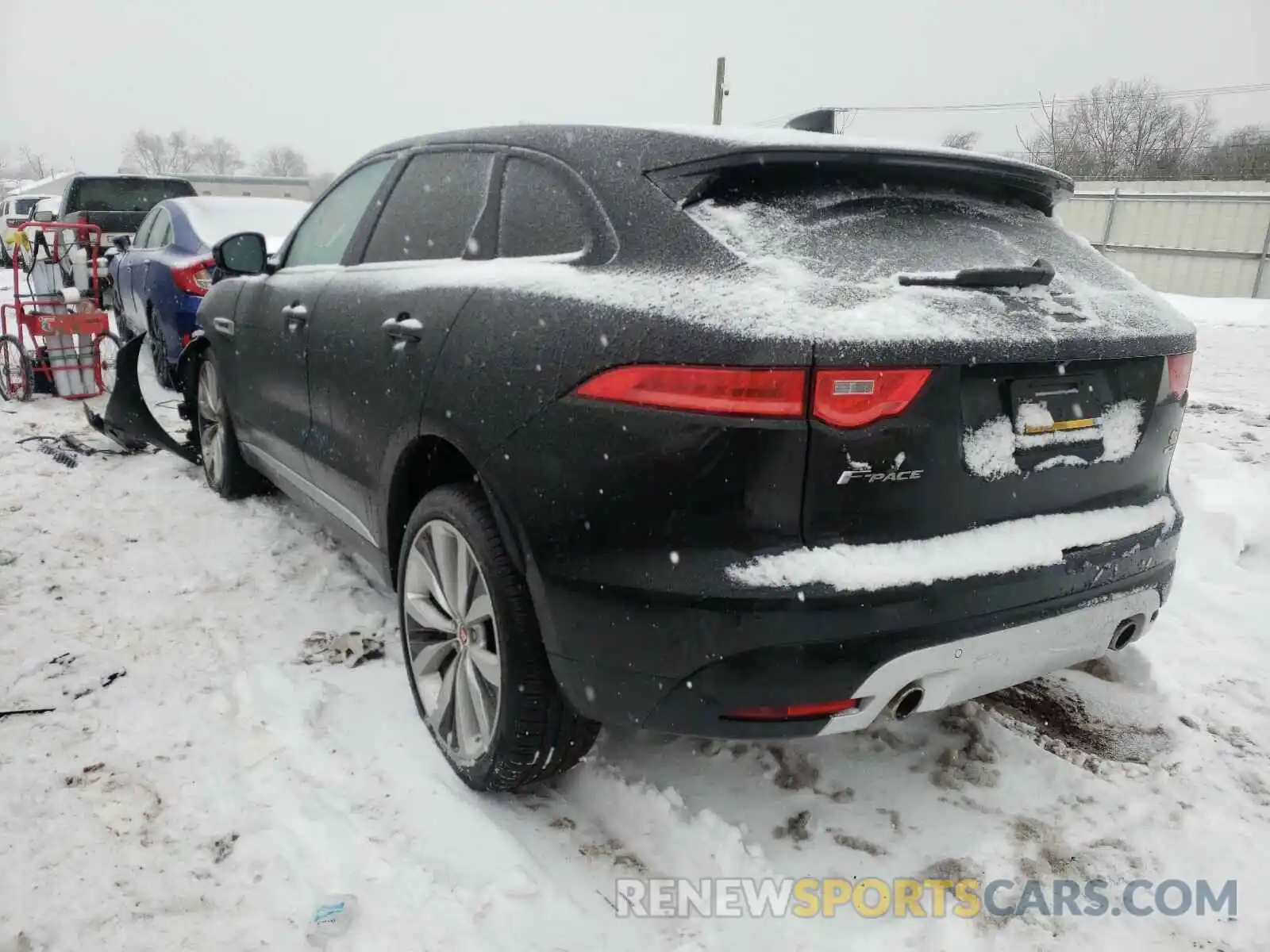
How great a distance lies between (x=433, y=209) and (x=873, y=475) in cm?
179

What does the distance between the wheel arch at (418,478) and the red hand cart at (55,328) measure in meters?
5.54

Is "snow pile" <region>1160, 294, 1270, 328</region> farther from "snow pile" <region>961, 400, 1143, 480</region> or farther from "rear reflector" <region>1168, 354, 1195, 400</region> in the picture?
"snow pile" <region>961, 400, 1143, 480</region>

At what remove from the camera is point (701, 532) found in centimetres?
175

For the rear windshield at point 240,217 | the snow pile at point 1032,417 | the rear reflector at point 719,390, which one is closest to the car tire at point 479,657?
the rear reflector at point 719,390

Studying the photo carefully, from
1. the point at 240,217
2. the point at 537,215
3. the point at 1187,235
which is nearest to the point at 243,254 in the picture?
the point at 537,215

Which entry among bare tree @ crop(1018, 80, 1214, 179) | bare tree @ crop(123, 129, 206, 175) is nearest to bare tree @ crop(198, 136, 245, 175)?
bare tree @ crop(123, 129, 206, 175)

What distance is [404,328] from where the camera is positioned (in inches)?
99.6

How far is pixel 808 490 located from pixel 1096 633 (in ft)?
3.03

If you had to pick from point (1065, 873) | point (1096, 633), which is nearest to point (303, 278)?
point (1096, 633)

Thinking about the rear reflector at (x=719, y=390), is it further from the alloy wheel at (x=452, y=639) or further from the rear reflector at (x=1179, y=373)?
the rear reflector at (x=1179, y=373)

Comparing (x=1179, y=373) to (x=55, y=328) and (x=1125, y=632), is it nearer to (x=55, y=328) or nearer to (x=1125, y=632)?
(x=1125, y=632)

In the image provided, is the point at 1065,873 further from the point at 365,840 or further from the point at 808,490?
the point at 365,840

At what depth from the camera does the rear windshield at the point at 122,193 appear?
481 inches

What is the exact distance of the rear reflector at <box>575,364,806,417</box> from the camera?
1673mm
